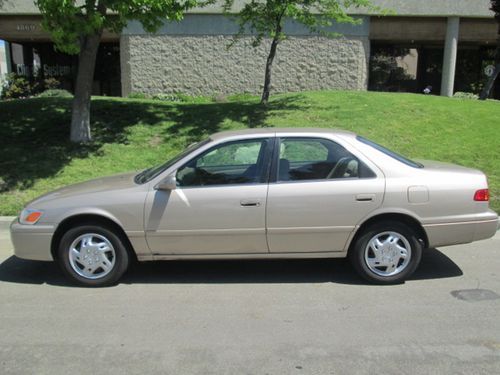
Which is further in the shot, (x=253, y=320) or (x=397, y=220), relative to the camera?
(x=397, y=220)

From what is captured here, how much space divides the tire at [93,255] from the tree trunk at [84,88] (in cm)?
596

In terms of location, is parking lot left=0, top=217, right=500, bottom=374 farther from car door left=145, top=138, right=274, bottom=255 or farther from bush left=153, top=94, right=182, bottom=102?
bush left=153, top=94, right=182, bottom=102

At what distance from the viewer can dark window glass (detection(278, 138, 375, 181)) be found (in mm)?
4938

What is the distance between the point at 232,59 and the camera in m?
21.8

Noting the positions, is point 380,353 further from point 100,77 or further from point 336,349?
point 100,77

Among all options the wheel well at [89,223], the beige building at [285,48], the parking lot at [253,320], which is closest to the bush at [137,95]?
the beige building at [285,48]

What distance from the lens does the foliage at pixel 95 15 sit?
8.07m

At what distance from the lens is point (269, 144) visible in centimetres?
502

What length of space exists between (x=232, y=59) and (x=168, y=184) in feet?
58.8

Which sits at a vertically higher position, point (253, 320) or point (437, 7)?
point (437, 7)

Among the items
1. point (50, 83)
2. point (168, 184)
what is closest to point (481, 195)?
point (168, 184)

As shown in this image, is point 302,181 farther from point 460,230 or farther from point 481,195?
point 481,195

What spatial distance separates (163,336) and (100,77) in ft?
79.7

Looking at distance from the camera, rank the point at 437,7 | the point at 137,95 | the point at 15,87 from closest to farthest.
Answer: the point at 137,95 < the point at 437,7 < the point at 15,87
